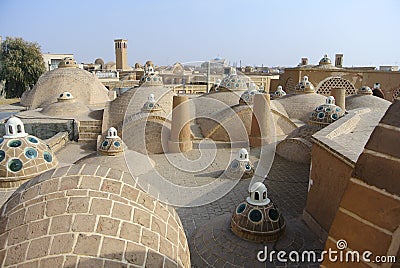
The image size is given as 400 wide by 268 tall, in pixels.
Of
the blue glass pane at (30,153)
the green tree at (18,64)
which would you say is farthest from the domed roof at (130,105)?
the green tree at (18,64)

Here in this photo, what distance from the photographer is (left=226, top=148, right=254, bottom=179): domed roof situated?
28.6 ft

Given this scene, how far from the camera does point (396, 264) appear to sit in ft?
4.47

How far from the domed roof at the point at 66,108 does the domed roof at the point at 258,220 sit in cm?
1182

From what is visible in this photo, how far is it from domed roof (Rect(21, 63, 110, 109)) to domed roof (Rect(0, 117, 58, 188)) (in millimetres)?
11103

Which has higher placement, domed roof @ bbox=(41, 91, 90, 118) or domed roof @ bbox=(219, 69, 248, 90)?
domed roof @ bbox=(219, 69, 248, 90)

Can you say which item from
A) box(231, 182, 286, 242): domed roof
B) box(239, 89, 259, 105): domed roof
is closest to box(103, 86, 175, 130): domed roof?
box(239, 89, 259, 105): domed roof

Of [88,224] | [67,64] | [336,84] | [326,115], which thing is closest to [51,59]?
[67,64]

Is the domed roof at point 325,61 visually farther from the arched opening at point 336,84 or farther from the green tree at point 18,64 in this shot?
the green tree at point 18,64

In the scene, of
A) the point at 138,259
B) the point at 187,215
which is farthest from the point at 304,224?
the point at 138,259

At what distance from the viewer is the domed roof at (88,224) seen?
1.99 meters

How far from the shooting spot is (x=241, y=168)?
28.6 ft

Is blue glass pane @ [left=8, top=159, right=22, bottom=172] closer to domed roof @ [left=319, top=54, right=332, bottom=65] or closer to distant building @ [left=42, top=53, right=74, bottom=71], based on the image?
domed roof @ [left=319, top=54, right=332, bottom=65]

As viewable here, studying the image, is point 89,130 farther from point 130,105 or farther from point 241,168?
point 241,168

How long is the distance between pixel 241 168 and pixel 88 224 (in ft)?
22.6
